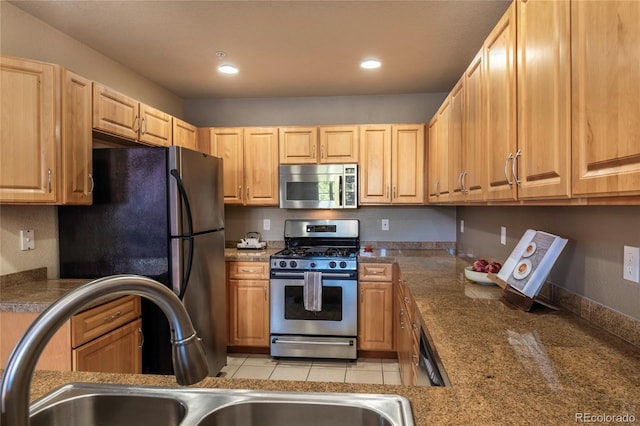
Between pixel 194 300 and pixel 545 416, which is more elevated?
→ pixel 545 416

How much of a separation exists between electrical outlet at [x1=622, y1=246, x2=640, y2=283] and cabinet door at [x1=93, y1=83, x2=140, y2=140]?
2.75 m

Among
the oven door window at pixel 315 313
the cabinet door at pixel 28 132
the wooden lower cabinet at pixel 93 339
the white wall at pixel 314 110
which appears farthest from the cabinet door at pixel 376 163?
the cabinet door at pixel 28 132

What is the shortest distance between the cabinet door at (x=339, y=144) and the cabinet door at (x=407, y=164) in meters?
0.38

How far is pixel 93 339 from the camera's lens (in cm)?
184

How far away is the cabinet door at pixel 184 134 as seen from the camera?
315 centimetres

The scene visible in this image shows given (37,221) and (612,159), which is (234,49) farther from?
(612,159)

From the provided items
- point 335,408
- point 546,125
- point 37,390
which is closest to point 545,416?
point 335,408

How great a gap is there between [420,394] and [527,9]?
1.30 meters

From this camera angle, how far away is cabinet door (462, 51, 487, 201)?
1726mm

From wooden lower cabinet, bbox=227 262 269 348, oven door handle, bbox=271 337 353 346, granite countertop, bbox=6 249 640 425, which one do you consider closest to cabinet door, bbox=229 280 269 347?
wooden lower cabinet, bbox=227 262 269 348

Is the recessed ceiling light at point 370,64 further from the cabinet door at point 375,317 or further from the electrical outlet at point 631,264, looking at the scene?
the electrical outlet at point 631,264

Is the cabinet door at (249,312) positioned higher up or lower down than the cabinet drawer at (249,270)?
lower down

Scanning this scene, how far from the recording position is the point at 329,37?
242 centimetres

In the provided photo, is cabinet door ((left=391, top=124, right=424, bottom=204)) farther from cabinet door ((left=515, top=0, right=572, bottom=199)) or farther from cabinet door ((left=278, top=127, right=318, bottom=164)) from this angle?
cabinet door ((left=515, top=0, right=572, bottom=199))
